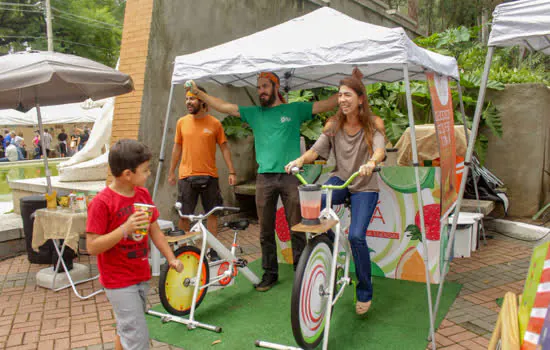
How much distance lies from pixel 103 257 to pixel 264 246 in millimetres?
2375

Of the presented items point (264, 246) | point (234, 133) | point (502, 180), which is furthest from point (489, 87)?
point (264, 246)

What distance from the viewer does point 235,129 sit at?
8047 millimetres

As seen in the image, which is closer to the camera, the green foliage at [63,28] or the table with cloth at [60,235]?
the table with cloth at [60,235]

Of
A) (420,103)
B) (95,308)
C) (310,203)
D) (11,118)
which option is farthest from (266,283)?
(11,118)

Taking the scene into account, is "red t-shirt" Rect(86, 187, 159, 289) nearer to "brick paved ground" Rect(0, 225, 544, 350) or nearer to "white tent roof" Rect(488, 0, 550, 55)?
"brick paved ground" Rect(0, 225, 544, 350)

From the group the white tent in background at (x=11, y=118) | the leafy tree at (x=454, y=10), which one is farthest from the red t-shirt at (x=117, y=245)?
the leafy tree at (x=454, y=10)

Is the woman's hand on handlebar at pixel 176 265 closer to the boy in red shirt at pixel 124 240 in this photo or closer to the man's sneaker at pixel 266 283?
the boy in red shirt at pixel 124 240

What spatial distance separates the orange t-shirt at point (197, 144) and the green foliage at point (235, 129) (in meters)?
2.61

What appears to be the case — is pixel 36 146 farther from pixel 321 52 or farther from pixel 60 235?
pixel 321 52

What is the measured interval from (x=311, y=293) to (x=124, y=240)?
145 centimetres

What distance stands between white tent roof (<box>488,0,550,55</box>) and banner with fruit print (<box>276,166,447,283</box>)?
1.75 m

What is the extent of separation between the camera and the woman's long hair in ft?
12.4

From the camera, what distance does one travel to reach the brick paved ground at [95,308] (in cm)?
381

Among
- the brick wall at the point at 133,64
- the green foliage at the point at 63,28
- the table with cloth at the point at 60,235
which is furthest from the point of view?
the green foliage at the point at 63,28
